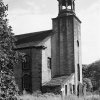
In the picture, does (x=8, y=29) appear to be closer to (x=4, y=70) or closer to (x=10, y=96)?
(x=4, y=70)

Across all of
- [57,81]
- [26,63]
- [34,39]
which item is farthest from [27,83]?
[34,39]

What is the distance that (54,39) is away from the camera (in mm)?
34094

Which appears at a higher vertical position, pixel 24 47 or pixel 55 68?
pixel 24 47

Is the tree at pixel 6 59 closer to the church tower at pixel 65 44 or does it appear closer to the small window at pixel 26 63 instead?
the small window at pixel 26 63

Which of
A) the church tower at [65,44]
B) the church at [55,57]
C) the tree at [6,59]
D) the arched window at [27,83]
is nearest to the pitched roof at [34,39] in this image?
the church at [55,57]

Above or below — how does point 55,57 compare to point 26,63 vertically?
above

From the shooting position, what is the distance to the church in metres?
30.6

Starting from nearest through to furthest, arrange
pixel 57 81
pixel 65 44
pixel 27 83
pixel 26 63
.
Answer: pixel 57 81 → pixel 27 83 → pixel 26 63 → pixel 65 44

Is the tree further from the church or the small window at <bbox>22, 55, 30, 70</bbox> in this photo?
the small window at <bbox>22, 55, 30, 70</bbox>

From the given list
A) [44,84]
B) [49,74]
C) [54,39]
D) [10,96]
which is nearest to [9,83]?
[10,96]

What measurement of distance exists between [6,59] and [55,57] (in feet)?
62.2

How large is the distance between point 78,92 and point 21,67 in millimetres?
9024

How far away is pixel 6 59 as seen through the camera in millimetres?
15359

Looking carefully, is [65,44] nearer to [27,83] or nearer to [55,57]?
[55,57]
